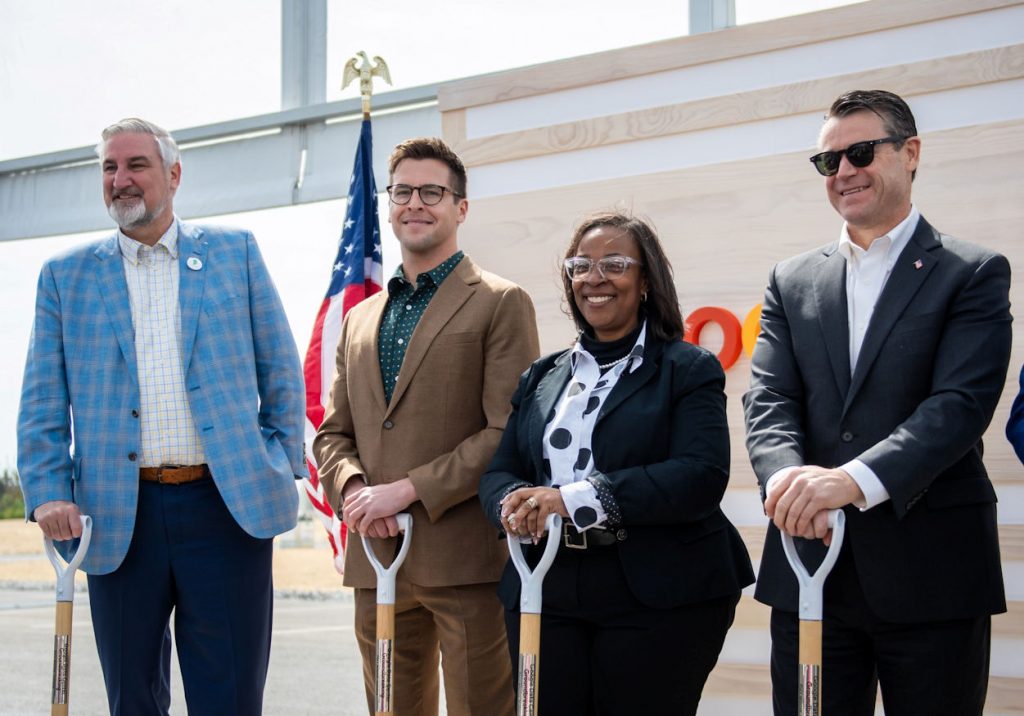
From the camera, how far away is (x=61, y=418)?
279 cm

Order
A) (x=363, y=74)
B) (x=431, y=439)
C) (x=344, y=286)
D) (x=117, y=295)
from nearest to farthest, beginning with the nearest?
(x=431, y=439), (x=117, y=295), (x=344, y=286), (x=363, y=74)

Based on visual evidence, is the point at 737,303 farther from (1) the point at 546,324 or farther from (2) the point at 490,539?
(2) the point at 490,539

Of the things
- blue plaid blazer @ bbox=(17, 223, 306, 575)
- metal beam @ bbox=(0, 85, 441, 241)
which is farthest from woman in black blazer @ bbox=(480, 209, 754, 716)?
metal beam @ bbox=(0, 85, 441, 241)

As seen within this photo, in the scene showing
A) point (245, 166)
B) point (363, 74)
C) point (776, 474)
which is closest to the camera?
point (776, 474)

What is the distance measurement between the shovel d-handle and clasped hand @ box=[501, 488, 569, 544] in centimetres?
2

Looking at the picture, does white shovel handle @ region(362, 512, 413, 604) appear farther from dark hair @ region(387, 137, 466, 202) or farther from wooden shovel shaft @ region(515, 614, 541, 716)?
dark hair @ region(387, 137, 466, 202)

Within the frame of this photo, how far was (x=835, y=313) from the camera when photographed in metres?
2.23

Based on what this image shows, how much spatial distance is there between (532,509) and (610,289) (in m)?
0.50

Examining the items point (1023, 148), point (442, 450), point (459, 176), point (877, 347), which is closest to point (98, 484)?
point (442, 450)

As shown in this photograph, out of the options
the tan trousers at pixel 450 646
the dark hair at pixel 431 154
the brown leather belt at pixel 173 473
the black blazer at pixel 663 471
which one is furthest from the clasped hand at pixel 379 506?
the dark hair at pixel 431 154

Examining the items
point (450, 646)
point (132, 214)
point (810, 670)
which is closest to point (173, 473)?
point (132, 214)

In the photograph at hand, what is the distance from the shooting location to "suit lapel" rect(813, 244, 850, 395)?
219 centimetres

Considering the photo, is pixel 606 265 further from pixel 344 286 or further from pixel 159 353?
pixel 344 286

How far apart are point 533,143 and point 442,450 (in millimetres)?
1422
